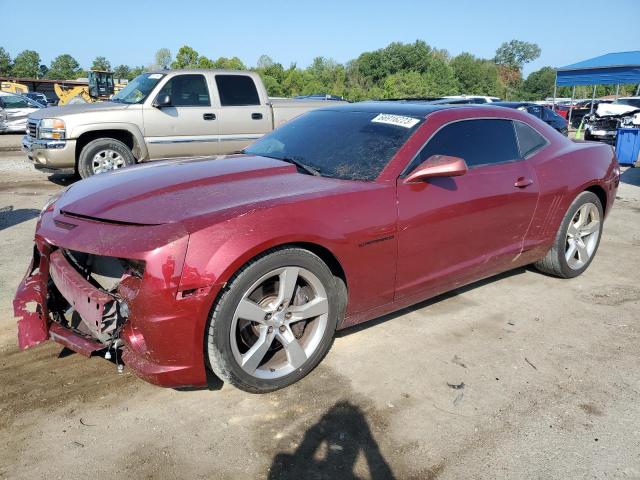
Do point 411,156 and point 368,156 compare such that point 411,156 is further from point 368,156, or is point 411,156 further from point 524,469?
point 524,469

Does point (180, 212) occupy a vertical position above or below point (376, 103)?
below

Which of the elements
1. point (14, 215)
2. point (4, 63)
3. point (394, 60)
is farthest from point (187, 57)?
point (4, 63)

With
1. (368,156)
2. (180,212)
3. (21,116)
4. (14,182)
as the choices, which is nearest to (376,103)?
(368,156)

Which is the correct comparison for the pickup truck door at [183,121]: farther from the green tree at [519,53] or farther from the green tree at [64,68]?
the green tree at [519,53]

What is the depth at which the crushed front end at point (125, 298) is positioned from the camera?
2361mm

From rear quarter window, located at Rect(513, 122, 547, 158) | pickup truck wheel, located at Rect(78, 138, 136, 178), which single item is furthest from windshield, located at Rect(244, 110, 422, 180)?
pickup truck wheel, located at Rect(78, 138, 136, 178)

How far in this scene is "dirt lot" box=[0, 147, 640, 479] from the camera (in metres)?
2.28

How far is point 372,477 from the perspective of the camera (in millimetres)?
2205

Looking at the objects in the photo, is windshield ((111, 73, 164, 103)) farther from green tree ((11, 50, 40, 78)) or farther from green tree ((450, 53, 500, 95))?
green tree ((11, 50, 40, 78))

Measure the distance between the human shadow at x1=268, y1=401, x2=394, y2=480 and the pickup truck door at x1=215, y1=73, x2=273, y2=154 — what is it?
6.94 metres

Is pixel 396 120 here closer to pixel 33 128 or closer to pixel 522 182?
pixel 522 182

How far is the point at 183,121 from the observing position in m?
8.43

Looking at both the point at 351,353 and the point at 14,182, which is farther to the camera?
the point at 14,182

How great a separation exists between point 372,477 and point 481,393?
3.11ft
